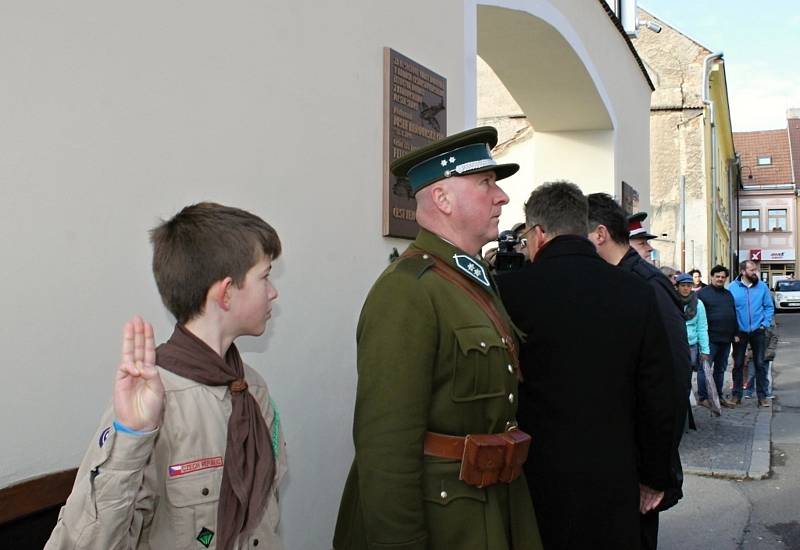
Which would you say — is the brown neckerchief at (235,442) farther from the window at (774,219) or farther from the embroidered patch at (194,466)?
the window at (774,219)

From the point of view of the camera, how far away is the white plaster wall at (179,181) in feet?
6.56

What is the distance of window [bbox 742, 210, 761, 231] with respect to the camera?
44469mm

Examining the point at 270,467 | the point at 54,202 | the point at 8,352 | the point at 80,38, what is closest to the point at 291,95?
the point at 80,38

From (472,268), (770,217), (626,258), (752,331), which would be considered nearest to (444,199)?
(472,268)

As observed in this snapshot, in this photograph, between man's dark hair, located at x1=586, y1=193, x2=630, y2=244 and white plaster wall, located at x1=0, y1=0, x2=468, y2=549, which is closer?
white plaster wall, located at x1=0, y1=0, x2=468, y2=549

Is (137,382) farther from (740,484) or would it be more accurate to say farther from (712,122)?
(712,122)

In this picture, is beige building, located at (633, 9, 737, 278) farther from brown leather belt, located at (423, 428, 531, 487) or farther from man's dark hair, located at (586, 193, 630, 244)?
brown leather belt, located at (423, 428, 531, 487)

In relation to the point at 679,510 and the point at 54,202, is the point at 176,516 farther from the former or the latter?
the point at 679,510

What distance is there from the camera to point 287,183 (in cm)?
302

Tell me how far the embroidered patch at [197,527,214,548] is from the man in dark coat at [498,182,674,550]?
1.26m

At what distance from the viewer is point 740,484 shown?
577 centimetres

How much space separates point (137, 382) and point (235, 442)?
1.04 feet

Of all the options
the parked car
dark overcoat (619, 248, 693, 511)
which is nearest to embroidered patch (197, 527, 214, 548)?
dark overcoat (619, 248, 693, 511)

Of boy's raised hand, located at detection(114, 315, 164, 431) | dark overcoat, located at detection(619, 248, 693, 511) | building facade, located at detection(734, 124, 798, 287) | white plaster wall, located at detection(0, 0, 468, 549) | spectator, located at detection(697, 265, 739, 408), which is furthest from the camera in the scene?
building facade, located at detection(734, 124, 798, 287)
